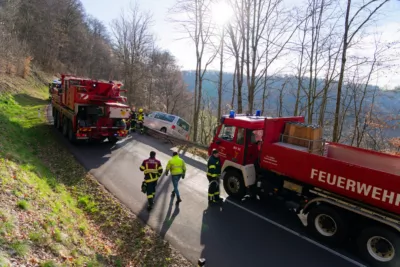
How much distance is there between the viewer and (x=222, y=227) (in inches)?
257

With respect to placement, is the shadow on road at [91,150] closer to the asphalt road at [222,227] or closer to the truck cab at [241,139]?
the asphalt road at [222,227]

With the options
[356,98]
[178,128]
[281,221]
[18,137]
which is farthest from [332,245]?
[356,98]

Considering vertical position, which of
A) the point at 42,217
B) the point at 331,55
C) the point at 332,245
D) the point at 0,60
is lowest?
the point at 332,245

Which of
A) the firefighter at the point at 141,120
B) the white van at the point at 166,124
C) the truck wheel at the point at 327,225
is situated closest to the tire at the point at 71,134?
the firefighter at the point at 141,120

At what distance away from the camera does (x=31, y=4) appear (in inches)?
1630

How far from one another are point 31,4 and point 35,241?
49727 mm

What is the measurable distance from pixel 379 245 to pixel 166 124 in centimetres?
1481

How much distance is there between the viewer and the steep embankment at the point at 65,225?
13.4 ft

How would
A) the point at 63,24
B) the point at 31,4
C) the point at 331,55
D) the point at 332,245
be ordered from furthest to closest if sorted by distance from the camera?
the point at 63,24
the point at 31,4
the point at 331,55
the point at 332,245

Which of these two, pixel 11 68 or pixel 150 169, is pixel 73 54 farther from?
pixel 150 169

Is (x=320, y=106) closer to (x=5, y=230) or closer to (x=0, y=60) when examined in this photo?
(x=5, y=230)

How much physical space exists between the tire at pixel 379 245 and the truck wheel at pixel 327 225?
38 centimetres

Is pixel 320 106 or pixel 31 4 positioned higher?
pixel 31 4

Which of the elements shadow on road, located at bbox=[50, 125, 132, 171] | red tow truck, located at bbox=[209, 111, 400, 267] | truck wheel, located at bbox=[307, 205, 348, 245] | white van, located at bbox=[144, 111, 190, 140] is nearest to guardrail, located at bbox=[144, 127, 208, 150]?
white van, located at bbox=[144, 111, 190, 140]
